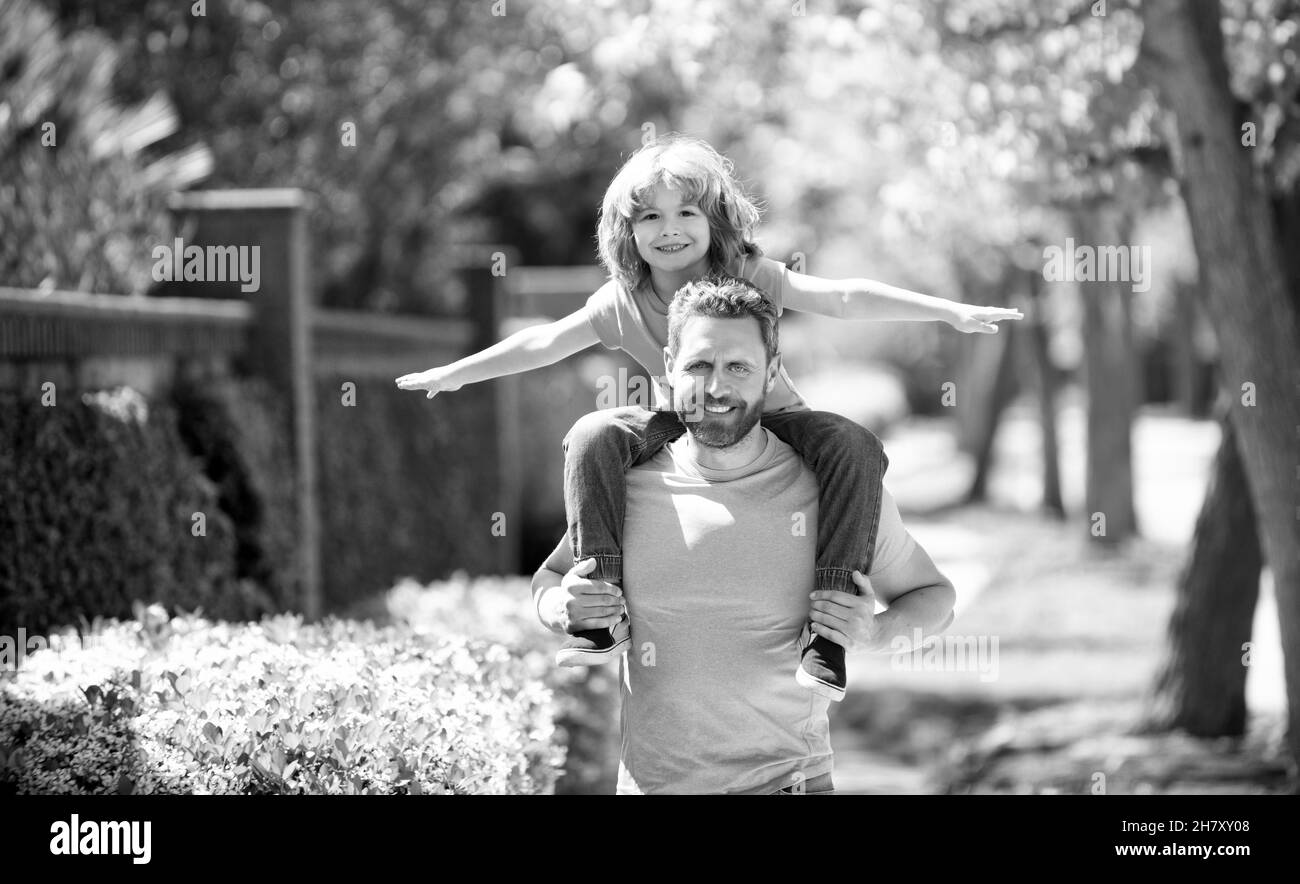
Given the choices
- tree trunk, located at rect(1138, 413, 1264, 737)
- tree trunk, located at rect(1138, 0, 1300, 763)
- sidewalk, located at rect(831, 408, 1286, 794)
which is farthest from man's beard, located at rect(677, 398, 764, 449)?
tree trunk, located at rect(1138, 413, 1264, 737)

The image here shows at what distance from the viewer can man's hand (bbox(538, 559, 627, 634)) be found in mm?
3328

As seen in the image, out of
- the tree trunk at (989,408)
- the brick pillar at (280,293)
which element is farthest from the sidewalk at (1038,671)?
the brick pillar at (280,293)

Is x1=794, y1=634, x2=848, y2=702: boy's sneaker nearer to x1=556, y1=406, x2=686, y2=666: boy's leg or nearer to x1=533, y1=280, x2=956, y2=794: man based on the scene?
x1=533, y1=280, x2=956, y2=794: man

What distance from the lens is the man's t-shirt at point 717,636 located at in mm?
3371

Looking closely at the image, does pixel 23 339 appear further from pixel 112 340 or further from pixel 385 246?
pixel 385 246

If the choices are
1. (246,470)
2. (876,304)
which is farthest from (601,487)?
(246,470)

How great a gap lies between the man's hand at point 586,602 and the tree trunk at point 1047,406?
19.7 meters

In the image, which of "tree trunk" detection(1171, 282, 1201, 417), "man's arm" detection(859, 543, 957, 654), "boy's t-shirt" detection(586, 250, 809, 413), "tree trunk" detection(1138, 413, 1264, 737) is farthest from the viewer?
"tree trunk" detection(1171, 282, 1201, 417)

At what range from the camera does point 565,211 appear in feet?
76.2

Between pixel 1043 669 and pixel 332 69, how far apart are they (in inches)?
277

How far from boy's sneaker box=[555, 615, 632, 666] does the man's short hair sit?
0.60m
